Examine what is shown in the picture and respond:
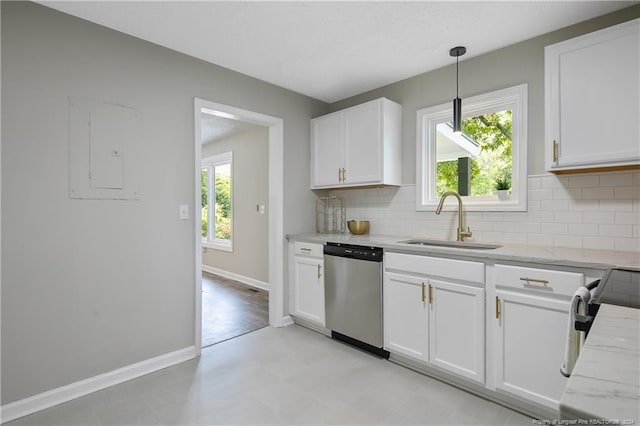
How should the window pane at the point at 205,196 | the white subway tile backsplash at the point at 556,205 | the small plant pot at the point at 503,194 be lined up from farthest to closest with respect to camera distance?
the window pane at the point at 205,196 < the small plant pot at the point at 503,194 < the white subway tile backsplash at the point at 556,205

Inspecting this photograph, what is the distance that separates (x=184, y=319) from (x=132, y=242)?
2.44 ft

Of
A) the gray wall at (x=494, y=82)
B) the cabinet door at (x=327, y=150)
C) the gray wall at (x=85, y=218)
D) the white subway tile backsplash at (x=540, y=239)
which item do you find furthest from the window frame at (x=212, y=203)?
the white subway tile backsplash at (x=540, y=239)

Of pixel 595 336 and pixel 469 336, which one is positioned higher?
pixel 595 336

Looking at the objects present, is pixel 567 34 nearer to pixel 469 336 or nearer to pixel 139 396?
pixel 469 336

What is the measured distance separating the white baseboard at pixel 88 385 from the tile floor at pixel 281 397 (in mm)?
48

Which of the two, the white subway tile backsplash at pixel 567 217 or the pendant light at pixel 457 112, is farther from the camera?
the pendant light at pixel 457 112

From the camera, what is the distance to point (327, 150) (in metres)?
3.49

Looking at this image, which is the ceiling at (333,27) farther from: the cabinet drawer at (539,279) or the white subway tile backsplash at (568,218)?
the cabinet drawer at (539,279)

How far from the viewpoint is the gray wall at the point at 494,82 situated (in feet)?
7.52

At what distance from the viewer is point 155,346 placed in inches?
97.2

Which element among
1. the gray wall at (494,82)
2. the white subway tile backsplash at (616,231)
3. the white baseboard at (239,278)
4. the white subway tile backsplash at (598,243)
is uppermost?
the gray wall at (494,82)

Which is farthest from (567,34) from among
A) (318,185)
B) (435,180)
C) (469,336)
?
(318,185)

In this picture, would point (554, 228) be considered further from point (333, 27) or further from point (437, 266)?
point (333, 27)

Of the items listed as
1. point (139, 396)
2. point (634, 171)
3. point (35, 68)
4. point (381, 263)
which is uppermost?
point (35, 68)
